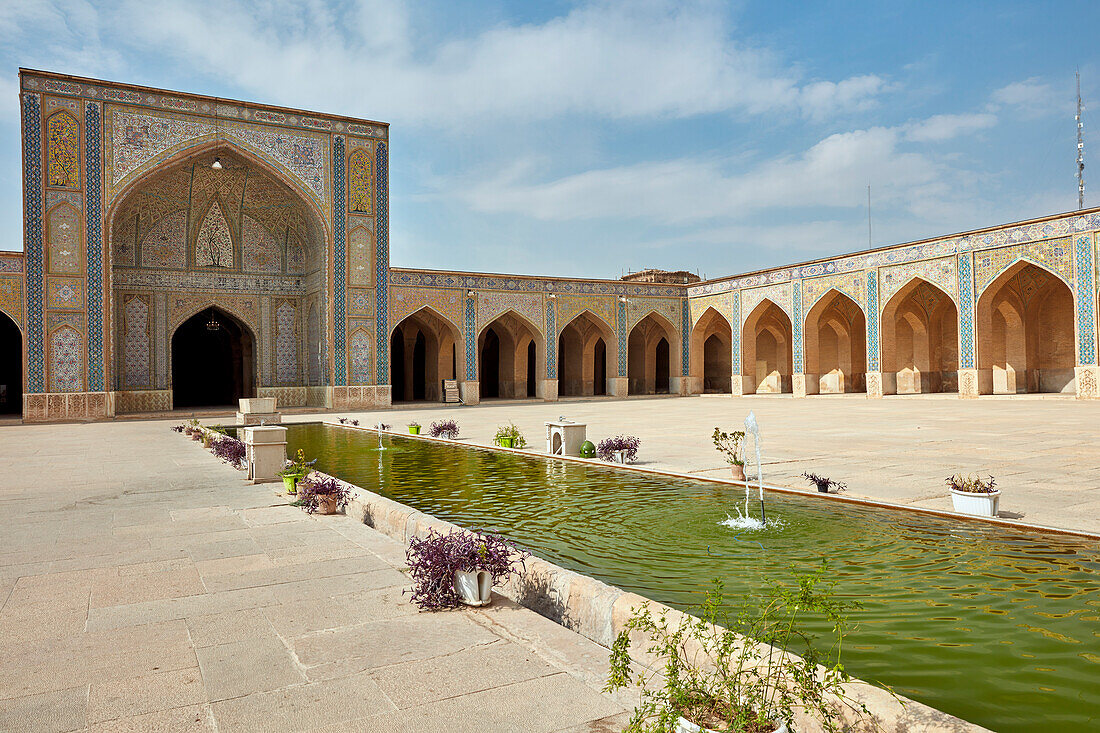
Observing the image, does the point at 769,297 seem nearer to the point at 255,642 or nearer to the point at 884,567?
the point at 884,567

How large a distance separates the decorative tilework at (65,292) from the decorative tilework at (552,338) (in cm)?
1254

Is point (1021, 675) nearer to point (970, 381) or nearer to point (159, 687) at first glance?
point (159, 687)

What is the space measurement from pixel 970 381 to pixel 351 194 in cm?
1656

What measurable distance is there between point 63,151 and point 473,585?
18.5m

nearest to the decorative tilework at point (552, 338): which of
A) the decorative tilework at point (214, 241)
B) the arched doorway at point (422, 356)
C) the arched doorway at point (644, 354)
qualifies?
the arched doorway at point (422, 356)

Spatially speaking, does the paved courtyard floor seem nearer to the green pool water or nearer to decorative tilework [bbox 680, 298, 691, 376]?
the green pool water

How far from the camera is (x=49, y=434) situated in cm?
1334

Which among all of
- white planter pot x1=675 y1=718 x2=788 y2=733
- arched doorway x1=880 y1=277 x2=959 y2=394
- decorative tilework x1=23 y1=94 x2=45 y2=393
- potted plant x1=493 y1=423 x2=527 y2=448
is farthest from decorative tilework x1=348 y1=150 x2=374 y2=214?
white planter pot x1=675 y1=718 x2=788 y2=733

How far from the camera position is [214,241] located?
21.2 m

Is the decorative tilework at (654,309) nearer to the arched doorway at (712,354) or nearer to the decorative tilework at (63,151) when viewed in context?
the arched doorway at (712,354)

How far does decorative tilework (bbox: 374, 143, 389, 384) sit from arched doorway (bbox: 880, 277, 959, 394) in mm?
14478

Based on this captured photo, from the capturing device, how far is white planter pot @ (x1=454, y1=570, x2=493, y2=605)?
10.1ft

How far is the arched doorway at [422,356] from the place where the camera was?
948 inches

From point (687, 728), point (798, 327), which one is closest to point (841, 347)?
point (798, 327)
